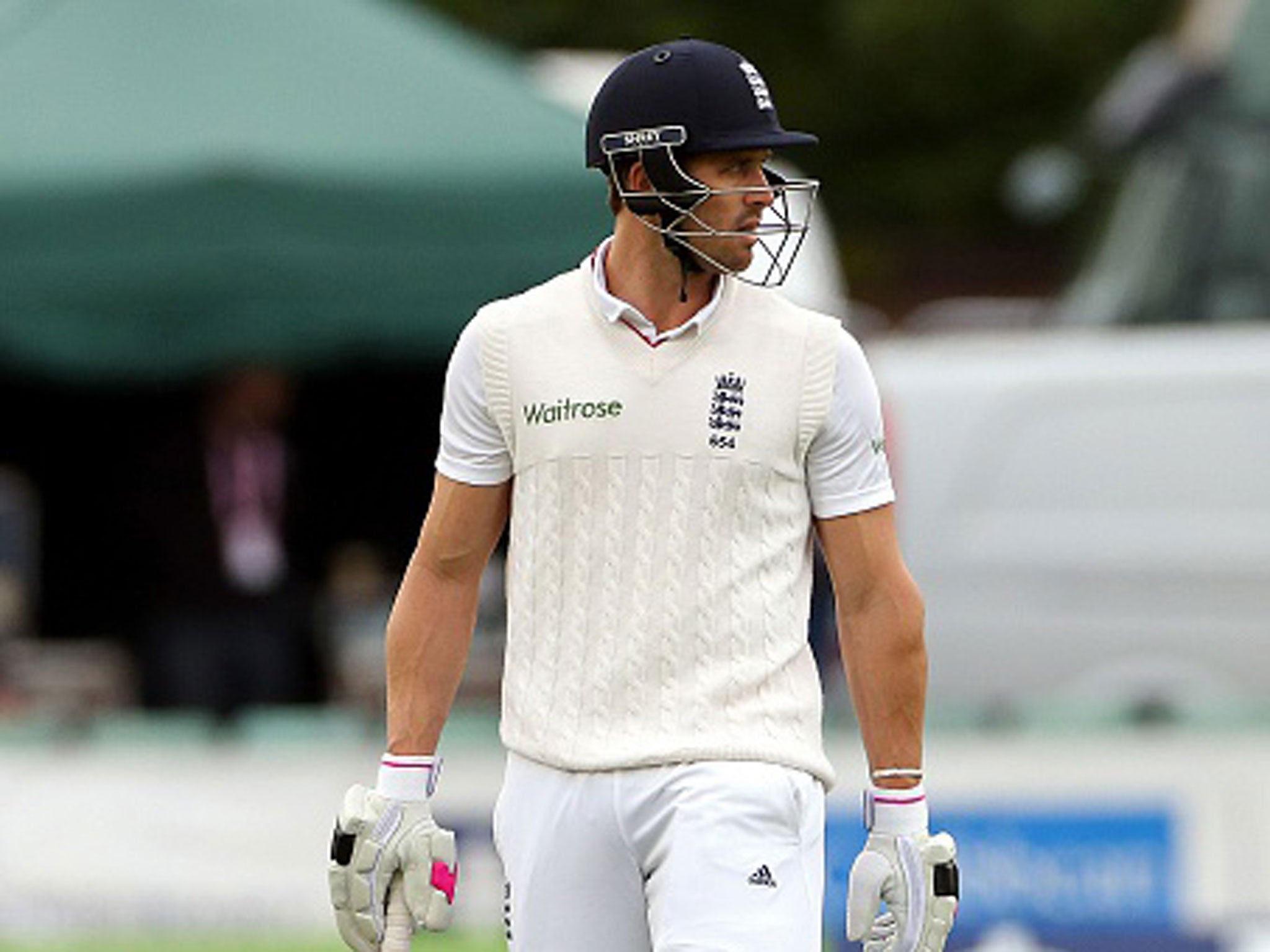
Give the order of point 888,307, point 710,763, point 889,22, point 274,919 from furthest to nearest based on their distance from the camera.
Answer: point 888,307, point 889,22, point 274,919, point 710,763

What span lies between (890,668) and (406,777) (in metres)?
0.73

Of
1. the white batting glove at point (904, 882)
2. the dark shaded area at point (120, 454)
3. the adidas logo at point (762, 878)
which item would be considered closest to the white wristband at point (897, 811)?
the white batting glove at point (904, 882)

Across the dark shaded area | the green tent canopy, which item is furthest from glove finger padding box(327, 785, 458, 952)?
the dark shaded area

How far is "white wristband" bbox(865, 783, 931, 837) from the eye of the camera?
5055 mm

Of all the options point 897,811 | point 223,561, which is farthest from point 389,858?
point 223,561

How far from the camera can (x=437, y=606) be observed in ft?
16.9

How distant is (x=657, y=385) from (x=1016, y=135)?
22.4m

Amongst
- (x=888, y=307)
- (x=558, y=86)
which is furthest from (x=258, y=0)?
(x=888, y=307)

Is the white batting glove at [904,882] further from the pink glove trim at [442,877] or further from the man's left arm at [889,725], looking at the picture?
the pink glove trim at [442,877]

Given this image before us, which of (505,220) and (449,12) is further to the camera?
(449,12)

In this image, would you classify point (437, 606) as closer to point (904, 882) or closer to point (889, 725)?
point (889, 725)

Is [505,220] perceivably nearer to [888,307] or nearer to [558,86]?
[558,86]

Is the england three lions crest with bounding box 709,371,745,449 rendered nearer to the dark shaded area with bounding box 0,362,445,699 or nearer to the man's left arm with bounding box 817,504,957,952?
the man's left arm with bounding box 817,504,957,952

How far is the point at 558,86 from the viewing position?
13.9m
